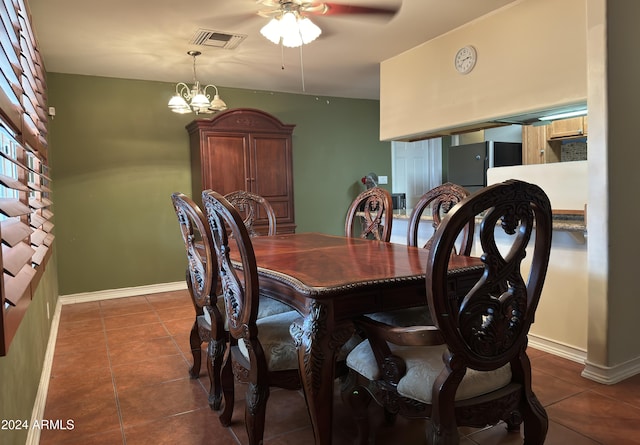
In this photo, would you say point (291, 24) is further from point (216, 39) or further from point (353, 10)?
point (216, 39)

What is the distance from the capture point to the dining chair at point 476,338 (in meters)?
1.21

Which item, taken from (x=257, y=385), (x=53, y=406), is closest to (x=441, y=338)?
(x=257, y=385)

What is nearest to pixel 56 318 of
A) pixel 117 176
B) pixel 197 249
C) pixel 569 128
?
pixel 117 176

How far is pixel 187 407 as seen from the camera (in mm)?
2252

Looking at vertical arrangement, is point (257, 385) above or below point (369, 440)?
above

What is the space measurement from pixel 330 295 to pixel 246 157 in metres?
3.68

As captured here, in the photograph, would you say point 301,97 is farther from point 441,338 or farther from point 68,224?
point 441,338

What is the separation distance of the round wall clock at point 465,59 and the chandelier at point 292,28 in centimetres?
150

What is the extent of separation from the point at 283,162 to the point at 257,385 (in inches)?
144

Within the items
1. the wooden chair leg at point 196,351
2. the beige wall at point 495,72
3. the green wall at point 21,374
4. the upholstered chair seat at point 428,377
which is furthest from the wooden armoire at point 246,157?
the upholstered chair seat at point 428,377

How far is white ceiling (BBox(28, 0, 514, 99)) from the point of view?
9.97ft

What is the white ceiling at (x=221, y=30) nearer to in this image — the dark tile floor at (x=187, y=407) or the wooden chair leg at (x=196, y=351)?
the wooden chair leg at (x=196, y=351)

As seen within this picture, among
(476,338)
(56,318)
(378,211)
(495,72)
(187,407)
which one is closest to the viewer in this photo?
(476,338)

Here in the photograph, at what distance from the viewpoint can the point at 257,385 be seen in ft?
5.59
